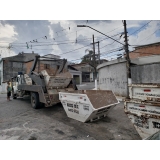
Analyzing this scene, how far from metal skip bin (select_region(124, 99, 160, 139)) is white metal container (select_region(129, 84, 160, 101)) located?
0.13 metres

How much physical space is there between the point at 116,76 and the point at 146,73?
2342 millimetres

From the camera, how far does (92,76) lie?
1359 inches

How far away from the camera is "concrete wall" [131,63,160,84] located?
7.62 metres

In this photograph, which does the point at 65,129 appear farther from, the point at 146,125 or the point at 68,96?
the point at 146,125

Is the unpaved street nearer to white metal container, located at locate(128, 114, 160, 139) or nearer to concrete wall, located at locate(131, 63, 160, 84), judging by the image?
white metal container, located at locate(128, 114, 160, 139)

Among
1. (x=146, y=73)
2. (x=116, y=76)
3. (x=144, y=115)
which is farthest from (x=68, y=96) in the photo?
(x=116, y=76)

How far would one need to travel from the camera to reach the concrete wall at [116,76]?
958 cm

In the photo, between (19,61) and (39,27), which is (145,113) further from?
(19,61)

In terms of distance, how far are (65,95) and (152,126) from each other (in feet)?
9.81

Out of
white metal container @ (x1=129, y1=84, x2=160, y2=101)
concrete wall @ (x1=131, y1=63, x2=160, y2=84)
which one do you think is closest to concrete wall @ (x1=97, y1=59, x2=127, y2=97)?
concrete wall @ (x1=131, y1=63, x2=160, y2=84)

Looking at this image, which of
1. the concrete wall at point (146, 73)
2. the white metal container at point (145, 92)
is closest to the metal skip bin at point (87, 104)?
the white metal container at point (145, 92)

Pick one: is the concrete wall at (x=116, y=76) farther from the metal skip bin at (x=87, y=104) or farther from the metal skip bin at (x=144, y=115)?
the metal skip bin at (x=144, y=115)

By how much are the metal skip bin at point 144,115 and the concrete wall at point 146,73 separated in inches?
212

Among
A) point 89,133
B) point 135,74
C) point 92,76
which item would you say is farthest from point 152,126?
point 92,76
